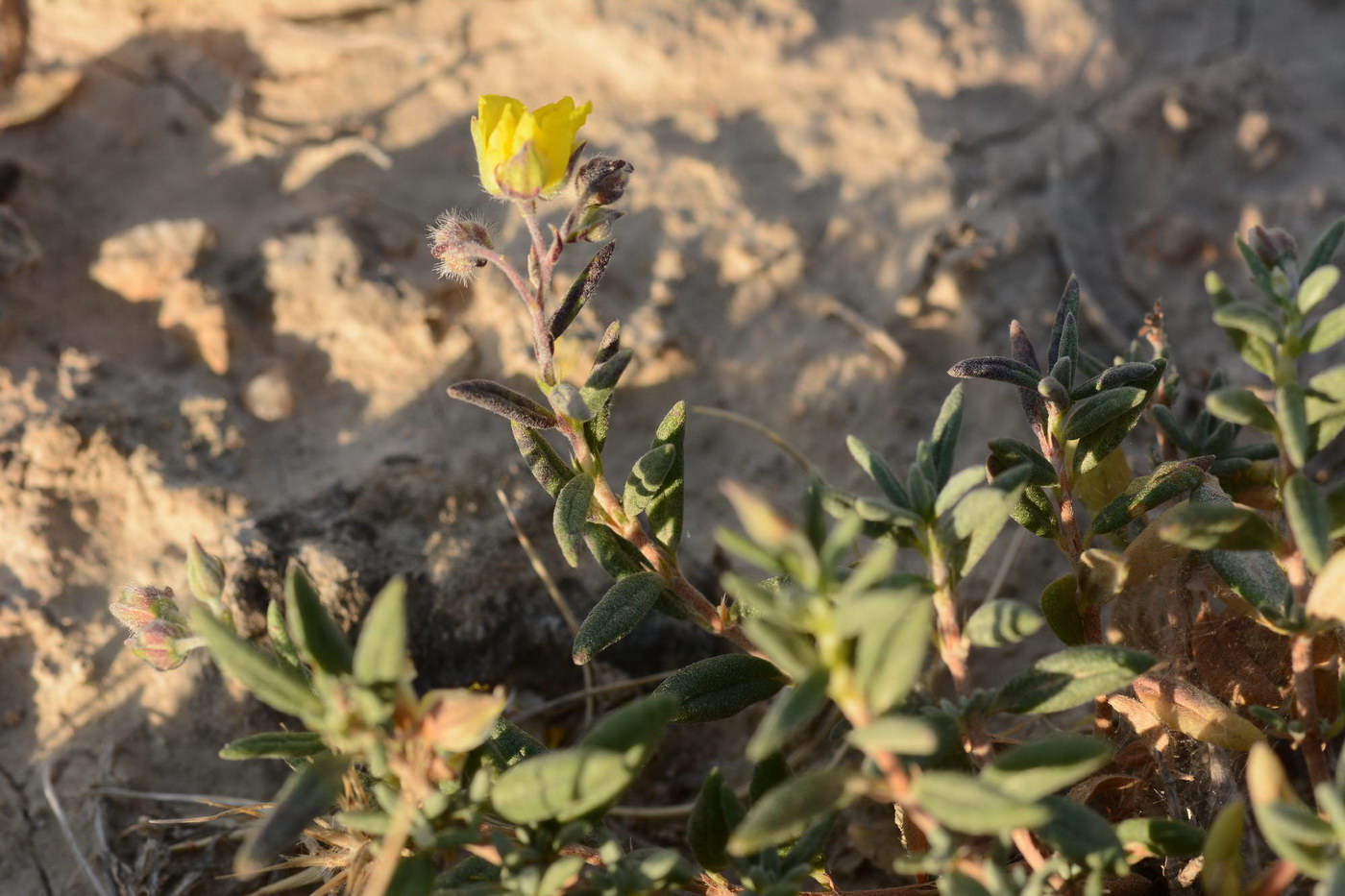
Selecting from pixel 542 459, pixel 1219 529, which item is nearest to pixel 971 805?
pixel 1219 529

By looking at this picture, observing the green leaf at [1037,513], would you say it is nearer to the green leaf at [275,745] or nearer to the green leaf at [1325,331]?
the green leaf at [1325,331]

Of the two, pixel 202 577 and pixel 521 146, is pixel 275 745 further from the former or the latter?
pixel 521 146

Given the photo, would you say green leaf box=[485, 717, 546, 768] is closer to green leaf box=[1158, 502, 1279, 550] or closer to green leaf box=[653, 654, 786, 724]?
green leaf box=[653, 654, 786, 724]

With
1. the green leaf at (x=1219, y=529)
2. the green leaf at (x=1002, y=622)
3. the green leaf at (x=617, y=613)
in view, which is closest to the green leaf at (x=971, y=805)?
the green leaf at (x=1002, y=622)

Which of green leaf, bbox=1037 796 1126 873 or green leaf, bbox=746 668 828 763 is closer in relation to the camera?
green leaf, bbox=746 668 828 763

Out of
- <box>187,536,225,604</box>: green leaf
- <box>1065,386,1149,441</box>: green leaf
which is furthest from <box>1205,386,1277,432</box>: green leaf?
<box>187,536,225,604</box>: green leaf
